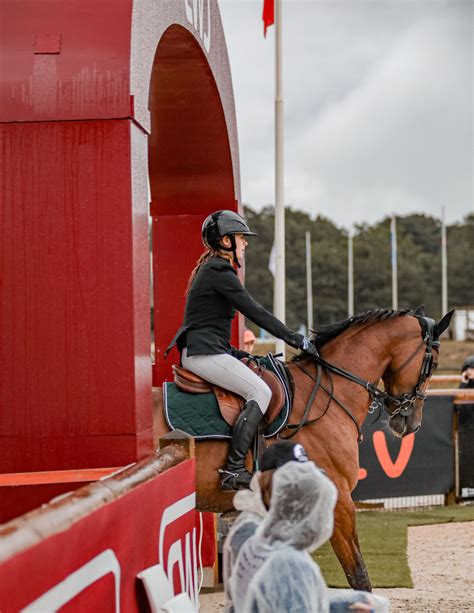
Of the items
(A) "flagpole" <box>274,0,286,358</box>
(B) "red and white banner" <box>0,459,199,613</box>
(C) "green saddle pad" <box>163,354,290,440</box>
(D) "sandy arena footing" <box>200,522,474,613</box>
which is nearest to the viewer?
(B) "red and white banner" <box>0,459,199,613</box>

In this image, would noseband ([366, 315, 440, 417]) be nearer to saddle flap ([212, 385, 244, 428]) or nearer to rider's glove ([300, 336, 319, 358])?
rider's glove ([300, 336, 319, 358])

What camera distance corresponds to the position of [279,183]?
12.3 m

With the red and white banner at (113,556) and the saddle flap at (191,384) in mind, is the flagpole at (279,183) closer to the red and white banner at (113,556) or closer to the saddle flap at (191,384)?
the saddle flap at (191,384)

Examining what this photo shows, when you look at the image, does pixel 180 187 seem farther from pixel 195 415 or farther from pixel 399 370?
pixel 195 415

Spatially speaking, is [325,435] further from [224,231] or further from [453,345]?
[453,345]

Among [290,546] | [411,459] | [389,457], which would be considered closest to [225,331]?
[290,546]

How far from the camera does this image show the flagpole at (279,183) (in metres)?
12.1

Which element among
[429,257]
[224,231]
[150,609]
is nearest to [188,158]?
[224,231]

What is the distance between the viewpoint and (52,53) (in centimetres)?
480

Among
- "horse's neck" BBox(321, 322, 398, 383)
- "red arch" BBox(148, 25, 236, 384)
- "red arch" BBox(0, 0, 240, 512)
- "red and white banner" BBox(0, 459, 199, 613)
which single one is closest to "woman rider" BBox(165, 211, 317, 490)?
"horse's neck" BBox(321, 322, 398, 383)

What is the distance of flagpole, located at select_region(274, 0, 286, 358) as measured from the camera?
39.8 ft

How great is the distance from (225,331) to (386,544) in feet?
14.5

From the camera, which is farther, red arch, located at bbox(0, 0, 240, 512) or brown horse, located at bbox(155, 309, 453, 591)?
brown horse, located at bbox(155, 309, 453, 591)

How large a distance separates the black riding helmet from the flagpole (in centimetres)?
540
